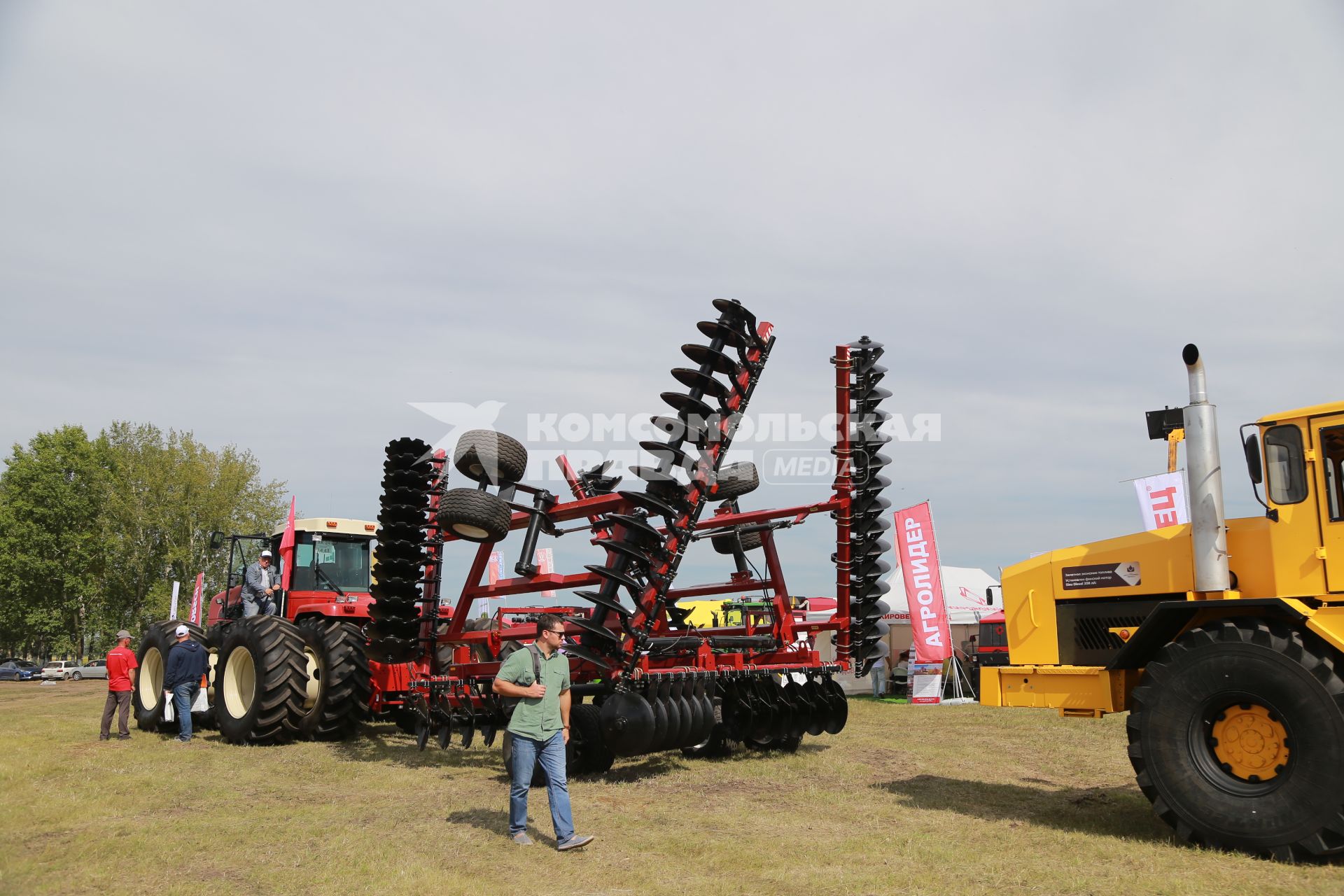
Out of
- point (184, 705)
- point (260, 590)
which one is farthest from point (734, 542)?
point (184, 705)

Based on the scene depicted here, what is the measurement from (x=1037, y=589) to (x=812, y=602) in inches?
217

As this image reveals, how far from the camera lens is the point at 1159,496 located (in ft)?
61.2

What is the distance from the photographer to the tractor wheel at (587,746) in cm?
834

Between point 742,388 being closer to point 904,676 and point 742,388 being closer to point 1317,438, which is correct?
point 1317,438

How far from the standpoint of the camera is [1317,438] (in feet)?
19.6

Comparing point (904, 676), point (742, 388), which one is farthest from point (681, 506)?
point (904, 676)

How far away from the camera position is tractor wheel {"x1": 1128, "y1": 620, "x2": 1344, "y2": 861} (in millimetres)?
5445

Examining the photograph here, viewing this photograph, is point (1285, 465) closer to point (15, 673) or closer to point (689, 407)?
point (689, 407)

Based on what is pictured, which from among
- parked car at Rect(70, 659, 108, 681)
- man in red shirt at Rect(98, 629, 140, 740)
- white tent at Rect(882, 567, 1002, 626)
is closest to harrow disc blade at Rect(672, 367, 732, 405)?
man in red shirt at Rect(98, 629, 140, 740)

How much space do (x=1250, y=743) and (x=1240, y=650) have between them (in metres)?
0.57

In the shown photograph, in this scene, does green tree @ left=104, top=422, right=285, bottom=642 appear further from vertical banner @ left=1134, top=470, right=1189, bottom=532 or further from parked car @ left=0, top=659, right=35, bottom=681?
vertical banner @ left=1134, top=470, right=1189, bottom=532

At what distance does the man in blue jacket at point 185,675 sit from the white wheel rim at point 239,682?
1.61ft

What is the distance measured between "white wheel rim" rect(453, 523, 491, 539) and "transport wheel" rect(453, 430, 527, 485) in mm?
850

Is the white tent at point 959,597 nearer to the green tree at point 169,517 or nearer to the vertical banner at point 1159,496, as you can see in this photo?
the vertical banner at point 1159,496
